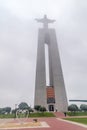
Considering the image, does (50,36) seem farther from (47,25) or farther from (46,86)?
(46,86)

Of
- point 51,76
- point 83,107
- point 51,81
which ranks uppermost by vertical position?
point 51,76

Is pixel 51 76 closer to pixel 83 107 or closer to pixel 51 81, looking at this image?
pixel 51 81

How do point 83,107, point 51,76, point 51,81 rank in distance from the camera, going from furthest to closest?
point 83,107, point 51,81, point 51,76

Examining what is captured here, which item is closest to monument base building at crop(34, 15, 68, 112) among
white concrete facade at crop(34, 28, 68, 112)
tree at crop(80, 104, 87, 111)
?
white concrete facade at crop(34, 28, 68, 112)

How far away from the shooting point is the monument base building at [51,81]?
55.7m

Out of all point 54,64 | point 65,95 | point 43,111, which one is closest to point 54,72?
point 54,64

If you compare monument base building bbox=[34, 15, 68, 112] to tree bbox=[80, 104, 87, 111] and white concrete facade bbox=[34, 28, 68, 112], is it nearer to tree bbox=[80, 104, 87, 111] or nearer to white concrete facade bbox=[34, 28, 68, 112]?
white concrete facade bbox=[34, 28, 68, 112]

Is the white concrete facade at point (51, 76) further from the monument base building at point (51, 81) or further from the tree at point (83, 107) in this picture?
the tree at point (83, 107)

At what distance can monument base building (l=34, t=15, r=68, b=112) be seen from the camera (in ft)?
183

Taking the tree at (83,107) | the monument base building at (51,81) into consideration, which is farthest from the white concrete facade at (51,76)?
the tree at (83,107)

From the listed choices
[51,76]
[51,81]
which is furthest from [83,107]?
[51,76]

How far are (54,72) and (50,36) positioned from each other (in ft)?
30.1

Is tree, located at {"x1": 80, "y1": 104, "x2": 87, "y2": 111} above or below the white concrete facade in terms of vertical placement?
below

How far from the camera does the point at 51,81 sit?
59.3 meters
